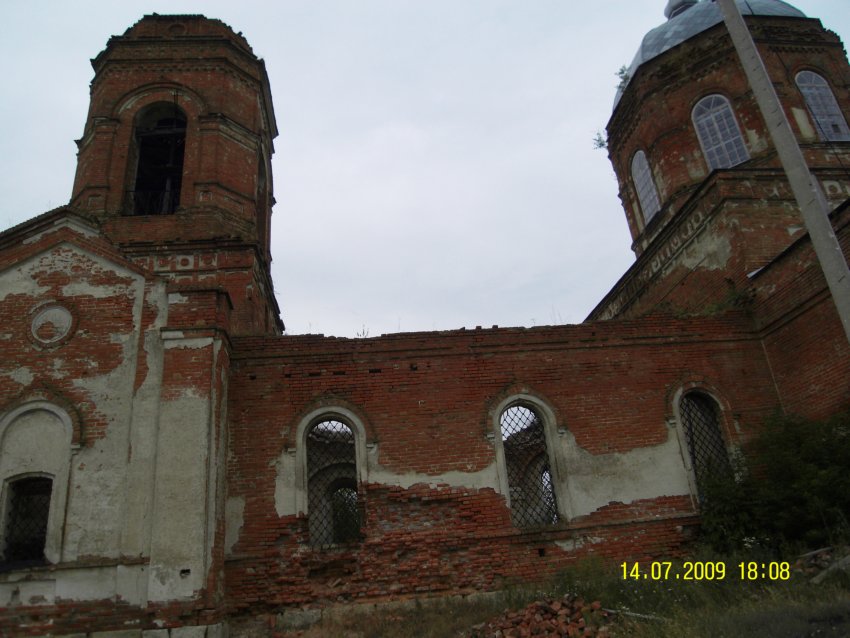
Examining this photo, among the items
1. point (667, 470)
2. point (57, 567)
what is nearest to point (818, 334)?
point (667, 470)

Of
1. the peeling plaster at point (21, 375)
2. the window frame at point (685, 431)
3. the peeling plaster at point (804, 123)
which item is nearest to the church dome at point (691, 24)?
the peeling plaster at point (804, 123)

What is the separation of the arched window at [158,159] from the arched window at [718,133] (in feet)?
41.4

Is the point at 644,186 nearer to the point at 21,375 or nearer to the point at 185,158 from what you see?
the point at 185,158

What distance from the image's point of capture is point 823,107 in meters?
15.7

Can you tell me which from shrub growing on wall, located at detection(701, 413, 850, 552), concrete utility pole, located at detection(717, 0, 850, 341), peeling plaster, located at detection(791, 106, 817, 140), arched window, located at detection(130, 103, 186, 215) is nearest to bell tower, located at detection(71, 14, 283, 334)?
arched window, located at detection(130, 103, 186, 215)

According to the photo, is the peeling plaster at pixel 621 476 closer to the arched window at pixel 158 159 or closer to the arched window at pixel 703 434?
the arched window at pixel 703 434

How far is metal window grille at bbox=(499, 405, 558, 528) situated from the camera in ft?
34.1

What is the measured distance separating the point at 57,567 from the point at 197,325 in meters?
3.50

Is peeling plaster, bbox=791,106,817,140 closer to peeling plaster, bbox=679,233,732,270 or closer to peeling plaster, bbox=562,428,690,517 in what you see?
peeling plaster, bbox=679,233,732,270

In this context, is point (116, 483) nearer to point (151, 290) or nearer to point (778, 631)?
point (151, 290)

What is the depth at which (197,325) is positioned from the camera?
9.36 m

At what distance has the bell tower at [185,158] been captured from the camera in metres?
13.1

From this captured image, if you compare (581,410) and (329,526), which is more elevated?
(581,410)

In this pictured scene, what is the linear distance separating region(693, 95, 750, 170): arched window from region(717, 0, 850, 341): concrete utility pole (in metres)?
8.32
